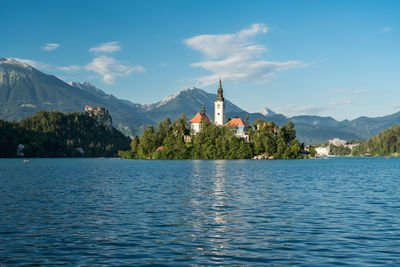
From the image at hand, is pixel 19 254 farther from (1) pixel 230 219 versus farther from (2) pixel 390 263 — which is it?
(2) pixel 390 263

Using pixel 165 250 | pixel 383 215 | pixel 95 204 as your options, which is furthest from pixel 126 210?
pixel 383 215

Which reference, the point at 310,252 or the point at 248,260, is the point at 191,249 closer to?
the point at 248,260

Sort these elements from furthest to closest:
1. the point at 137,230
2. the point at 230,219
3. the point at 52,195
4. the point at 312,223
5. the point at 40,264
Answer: the point at 52,195, the point at 230,219, the point at 312,223, the point at 137,230, the point at 40,264

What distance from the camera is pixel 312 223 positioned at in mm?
26922

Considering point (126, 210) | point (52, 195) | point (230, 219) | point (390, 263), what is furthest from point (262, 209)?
point (52, 195)

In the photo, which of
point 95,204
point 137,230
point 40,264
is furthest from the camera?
point 95,204

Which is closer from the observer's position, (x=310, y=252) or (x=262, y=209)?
(x=310, y=252)

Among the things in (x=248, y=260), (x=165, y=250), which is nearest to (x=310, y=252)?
(x=248, y=260)

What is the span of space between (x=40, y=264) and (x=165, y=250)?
590 centimetres

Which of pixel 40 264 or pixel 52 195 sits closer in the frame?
pixel 40 264

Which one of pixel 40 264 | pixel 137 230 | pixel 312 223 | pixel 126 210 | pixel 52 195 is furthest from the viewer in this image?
pixel 52 195

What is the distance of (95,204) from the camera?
3659cm

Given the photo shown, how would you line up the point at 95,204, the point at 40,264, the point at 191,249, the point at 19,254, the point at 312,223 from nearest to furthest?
the point at 40,264
the point at 19,254
the point at 191,249
the point at 312,223
the point at 95,204

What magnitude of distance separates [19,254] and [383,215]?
87.1 ft
